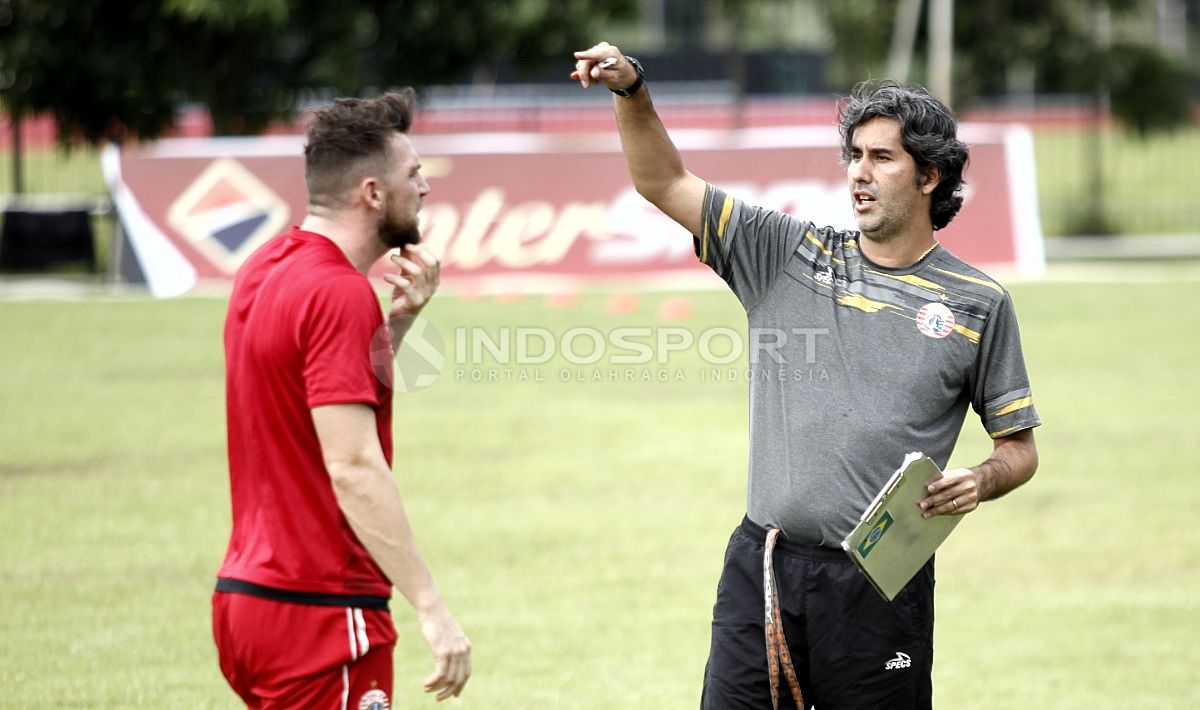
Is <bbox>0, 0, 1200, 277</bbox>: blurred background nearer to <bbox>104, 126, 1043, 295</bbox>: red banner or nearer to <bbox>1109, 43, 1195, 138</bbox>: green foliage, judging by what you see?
<bbox>1109, 43, 1195, 138</bbox>: green foliage

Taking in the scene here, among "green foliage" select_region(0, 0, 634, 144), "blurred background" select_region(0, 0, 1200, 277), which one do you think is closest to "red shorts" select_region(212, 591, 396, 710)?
"blurred background" select_region(0, 0, 1200, 277)

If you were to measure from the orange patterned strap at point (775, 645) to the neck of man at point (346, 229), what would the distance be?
136cm

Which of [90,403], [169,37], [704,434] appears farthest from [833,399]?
[169,37]

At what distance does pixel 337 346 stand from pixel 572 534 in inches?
217

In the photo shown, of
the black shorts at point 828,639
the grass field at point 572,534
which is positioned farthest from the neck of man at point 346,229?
the grass field at point 572,534

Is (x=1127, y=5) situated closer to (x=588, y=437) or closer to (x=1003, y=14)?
(x=1003, y=14)

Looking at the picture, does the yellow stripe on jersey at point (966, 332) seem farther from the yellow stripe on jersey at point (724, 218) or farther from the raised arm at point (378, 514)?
the raised arm at point (378, 514)

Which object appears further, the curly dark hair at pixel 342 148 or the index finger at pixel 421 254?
the index finger at pixel 421 254

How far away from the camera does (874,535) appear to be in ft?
12.5

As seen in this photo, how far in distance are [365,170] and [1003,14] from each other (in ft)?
92.7

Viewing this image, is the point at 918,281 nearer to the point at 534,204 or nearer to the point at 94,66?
the point at 534,204

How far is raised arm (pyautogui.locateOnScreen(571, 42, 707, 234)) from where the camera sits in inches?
157

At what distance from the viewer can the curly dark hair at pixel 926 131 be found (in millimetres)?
4172

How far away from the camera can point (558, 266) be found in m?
19.2
